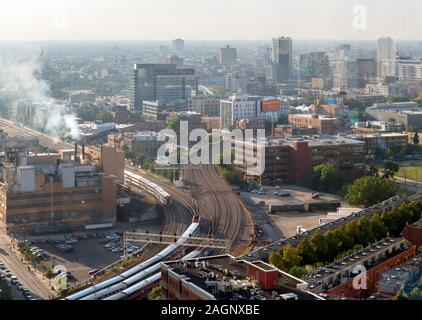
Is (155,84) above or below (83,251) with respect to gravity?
above

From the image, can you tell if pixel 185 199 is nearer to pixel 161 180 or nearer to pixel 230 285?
pixel 161 180

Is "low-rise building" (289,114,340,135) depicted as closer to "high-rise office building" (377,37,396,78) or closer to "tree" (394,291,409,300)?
"high-rise office building" (377,37,396,78)

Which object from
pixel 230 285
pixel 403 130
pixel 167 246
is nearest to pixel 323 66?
pixel 403 130

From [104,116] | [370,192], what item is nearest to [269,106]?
[104,116]

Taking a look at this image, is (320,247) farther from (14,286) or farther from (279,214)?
(279,214)

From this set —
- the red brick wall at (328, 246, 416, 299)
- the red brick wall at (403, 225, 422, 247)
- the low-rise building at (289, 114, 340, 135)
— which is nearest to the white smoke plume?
the low-rise building at (289, 114, 340, 135)

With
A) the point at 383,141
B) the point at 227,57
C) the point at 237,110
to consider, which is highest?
the point at 227,57
